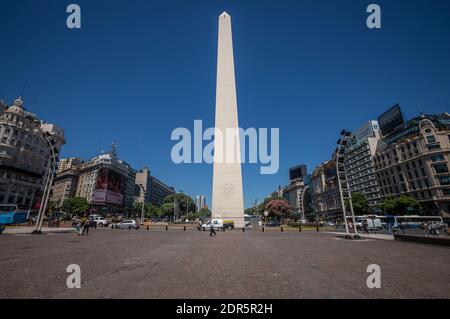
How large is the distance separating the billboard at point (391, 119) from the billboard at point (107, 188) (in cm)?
10405

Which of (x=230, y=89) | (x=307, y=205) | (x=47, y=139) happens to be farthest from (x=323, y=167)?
(x=47, y=139)

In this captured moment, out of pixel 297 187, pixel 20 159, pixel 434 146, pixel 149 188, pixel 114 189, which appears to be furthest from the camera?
pixel 149 188

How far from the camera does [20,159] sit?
197 feet

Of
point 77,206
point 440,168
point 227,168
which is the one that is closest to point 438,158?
point 440,168

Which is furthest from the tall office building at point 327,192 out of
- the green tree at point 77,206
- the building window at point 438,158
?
the green tree at point 77,206

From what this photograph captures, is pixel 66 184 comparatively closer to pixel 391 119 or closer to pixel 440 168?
pixel 391 119

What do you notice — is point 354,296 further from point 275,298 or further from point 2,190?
point 2,190

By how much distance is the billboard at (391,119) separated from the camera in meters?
66.4

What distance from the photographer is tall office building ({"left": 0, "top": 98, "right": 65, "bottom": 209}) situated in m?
55.4

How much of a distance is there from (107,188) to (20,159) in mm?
32845

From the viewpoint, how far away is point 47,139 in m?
19.9

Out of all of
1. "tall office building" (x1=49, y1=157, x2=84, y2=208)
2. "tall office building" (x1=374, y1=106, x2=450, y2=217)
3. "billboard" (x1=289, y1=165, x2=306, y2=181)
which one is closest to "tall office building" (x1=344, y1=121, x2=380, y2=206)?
"tall office building" (x1=374, y1=106, x2=450, y2=217)

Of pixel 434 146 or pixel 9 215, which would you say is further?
pixel 434 146

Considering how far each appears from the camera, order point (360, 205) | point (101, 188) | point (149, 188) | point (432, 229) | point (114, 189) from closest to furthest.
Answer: point (432, 229) → point (360, 205) → point (101, 188) → point (114, 189) → point (149, 188)
